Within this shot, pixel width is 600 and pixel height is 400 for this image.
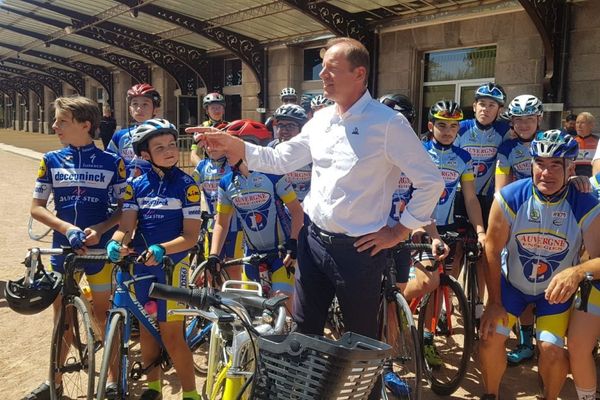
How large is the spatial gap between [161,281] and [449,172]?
2352 millimetres

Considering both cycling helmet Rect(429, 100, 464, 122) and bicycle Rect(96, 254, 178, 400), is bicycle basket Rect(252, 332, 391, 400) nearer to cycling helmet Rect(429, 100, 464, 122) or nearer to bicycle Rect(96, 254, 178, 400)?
bicycle Rect(96, 254, 178, 400)

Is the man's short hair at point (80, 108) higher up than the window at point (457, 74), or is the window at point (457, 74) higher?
the window at point (457, 74)

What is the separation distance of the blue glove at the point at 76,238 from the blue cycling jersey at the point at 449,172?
262 cm

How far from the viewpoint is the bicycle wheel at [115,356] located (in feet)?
8.11

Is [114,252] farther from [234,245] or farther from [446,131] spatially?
[446,131]

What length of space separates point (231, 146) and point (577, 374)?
233 cm

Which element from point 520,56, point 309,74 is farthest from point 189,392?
point 309,74

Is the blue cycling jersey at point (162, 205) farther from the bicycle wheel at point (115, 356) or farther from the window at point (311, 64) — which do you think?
the window at point (311, 64)

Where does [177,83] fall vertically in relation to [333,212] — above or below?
above

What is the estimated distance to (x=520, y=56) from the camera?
28.1 ft

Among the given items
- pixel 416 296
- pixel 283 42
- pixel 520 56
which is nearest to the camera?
pixel 416 296

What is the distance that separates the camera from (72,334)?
3.10 meters

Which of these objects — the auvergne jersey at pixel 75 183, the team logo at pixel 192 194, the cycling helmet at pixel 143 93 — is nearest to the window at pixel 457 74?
the cycling helmet at pixel 143 93

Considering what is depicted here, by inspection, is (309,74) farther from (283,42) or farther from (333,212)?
(333,212)
